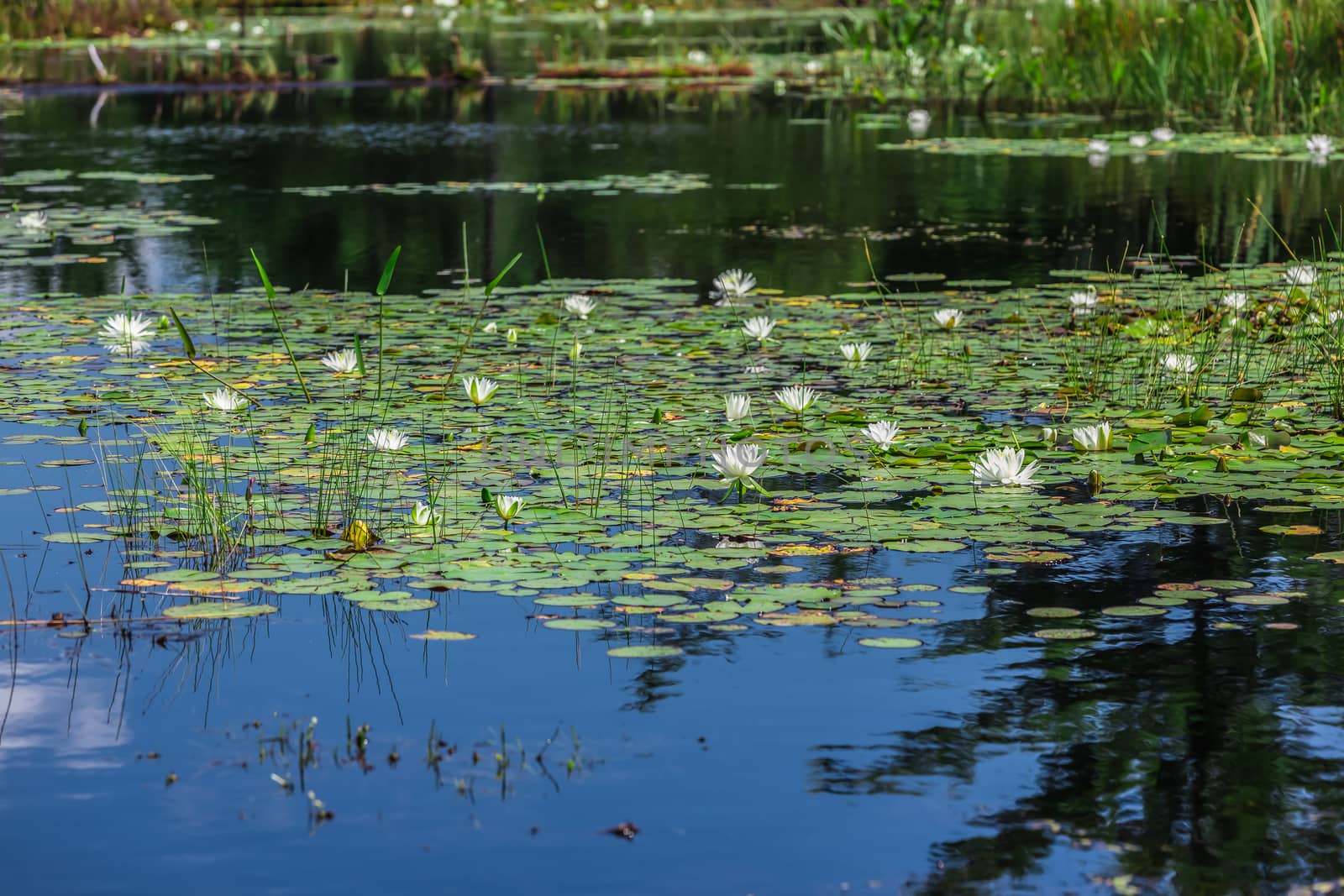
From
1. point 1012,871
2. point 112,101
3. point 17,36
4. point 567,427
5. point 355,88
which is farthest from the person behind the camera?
point 17,36

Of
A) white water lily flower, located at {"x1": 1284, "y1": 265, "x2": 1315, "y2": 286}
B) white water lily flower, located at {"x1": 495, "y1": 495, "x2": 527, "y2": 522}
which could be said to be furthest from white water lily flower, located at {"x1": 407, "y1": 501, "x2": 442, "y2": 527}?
white water lily flower, located at {"x1": 1284, "y1": 265, "x2": 1315, "y2": 286}

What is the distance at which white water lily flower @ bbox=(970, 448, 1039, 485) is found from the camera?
4.12 m

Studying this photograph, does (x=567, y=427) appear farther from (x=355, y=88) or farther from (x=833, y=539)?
(x=355, y=88)

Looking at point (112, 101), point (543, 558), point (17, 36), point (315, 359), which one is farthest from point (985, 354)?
point (17, 36)

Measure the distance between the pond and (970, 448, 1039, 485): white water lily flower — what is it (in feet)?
0.07

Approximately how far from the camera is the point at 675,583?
369 centimetres

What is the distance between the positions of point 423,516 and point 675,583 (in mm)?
627

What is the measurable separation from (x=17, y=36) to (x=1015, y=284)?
73.3 ft

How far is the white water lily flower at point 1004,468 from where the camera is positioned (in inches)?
162

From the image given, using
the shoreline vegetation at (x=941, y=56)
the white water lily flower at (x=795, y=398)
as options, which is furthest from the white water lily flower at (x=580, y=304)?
the shoreline vegetation at (x=941, y=56)

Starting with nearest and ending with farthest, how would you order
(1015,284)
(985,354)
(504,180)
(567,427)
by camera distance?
(567,427) < (985,354) < (1015,284) < (504,180)

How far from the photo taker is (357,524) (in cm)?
388

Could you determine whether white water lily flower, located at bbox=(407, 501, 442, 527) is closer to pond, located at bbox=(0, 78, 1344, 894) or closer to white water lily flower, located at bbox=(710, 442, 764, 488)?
pond, located at bbox=(0, 78, 1344, 894)

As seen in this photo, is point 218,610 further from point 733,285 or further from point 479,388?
point 733,285
